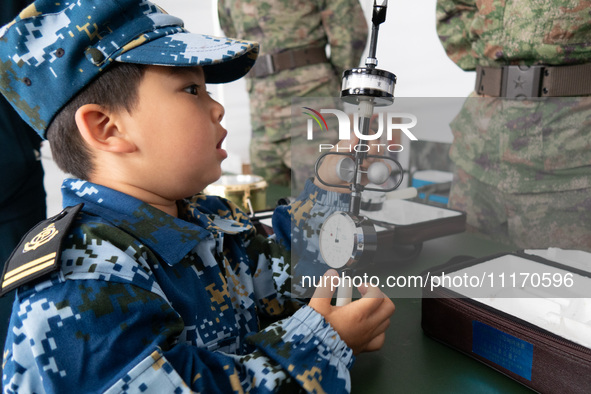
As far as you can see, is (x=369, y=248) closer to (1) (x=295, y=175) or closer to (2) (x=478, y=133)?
(1) (x=295, y=175)

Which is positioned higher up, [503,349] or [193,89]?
[193,89]

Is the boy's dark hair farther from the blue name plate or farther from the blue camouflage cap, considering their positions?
the blue name plate

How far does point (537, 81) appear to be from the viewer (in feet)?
3.79

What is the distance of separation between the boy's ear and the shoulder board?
0.27ft

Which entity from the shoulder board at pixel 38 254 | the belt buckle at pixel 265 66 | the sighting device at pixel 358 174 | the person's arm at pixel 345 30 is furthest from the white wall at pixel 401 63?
the belt buckle at pixel 265 66

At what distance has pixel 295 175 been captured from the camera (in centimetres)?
56

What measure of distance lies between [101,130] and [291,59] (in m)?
1.47

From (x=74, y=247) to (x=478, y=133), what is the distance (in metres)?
0.62

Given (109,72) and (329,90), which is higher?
(329,90)

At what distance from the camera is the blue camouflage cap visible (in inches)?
19.5

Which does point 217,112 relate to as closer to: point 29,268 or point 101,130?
point 101,130

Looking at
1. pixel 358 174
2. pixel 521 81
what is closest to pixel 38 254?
pixel 358 174

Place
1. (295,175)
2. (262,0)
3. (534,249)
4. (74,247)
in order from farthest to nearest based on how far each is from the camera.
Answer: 1. (262,0)
2. (534,249)
3. (295,175)
4. (74,247)

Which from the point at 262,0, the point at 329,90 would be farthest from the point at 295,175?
Result: the point at 262,0
